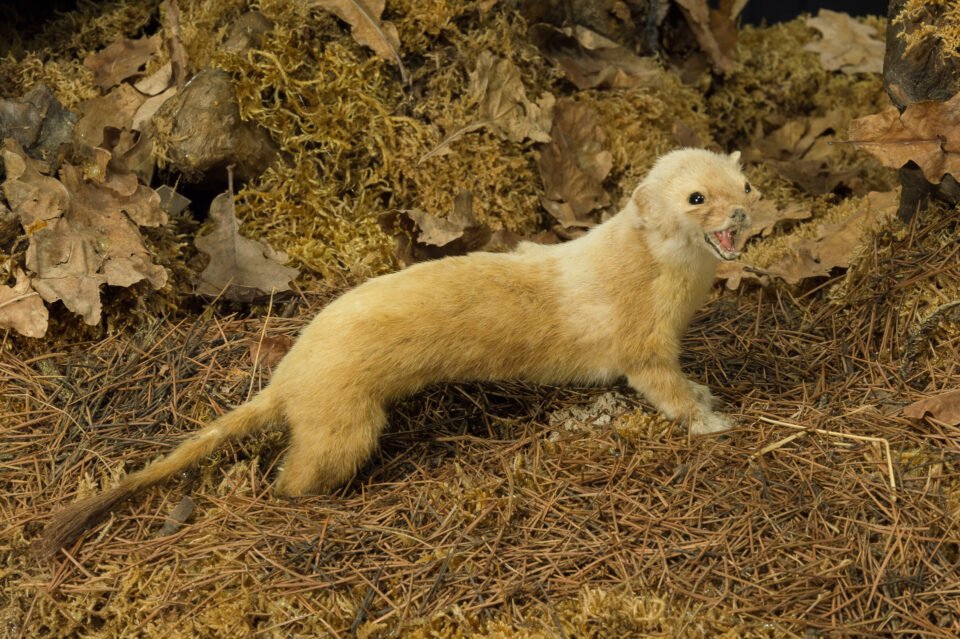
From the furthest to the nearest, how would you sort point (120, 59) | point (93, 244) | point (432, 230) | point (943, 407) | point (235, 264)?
point (120, 59)
point (432, 230)
point (235, 264)
point (93, 244)
point (943, 407)

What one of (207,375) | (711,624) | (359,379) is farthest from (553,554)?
(207,375)

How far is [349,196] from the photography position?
4.74 metres

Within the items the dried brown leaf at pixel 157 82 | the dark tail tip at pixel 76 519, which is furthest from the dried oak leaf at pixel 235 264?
the dark tail tip at pixel 76 519

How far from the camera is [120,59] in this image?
4848 mm

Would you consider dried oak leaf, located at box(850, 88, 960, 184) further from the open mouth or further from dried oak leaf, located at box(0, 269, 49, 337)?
dried oak leaf, located at box(0, 269, 49, 337)

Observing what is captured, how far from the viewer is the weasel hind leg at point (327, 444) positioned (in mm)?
3225

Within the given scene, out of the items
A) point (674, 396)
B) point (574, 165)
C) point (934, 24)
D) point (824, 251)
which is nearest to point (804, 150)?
point (824, 251)

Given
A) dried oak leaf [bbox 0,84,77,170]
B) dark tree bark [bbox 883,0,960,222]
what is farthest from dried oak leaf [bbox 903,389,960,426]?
dried oak leaf [bbox 0,84,77,170]

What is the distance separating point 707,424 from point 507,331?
3.14 feet

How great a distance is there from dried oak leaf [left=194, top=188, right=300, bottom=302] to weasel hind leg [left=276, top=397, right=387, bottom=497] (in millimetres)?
1144

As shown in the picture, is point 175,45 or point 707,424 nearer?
point 707,424

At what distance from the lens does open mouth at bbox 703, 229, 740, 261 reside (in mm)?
3303

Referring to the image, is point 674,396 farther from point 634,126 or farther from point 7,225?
point 7,225

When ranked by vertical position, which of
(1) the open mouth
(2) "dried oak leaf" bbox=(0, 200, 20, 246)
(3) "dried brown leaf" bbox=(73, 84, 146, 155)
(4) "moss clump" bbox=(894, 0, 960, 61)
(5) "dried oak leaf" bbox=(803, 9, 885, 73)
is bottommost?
(5) "dried oak leaf" bbox=(803, 9, 885, 73)
